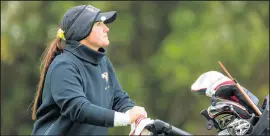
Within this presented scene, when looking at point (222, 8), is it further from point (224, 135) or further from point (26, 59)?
point (224, 135)

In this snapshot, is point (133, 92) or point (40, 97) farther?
point (133, 92)

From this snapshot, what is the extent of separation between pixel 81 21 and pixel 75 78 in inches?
17.5

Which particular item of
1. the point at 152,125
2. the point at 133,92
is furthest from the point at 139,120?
the point at 133,92

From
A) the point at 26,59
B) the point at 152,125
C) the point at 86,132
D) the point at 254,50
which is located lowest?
the point at 26,59

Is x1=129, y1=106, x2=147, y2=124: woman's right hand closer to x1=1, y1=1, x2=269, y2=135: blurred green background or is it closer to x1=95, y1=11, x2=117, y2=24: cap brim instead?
x1=95, y1=11, x2=117, y2=24: cap brim

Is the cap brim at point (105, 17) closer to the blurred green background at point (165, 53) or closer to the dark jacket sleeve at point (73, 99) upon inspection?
the dark jacket sleeve at point (73, 99)

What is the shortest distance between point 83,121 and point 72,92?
20 centimetres

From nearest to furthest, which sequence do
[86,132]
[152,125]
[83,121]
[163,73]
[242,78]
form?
[152,125] → [83,121] → [86,132] → [242,78] → [163,73]

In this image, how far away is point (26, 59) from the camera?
2161cm

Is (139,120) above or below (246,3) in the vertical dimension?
above

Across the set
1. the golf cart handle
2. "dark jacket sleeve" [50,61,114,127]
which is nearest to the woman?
"dark jacket sleeve" [50,61,114,127]

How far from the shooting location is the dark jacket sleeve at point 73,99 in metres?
5.10

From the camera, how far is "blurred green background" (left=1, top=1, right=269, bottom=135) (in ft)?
67.2

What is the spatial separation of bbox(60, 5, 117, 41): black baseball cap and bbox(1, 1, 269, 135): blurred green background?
1388 cm
